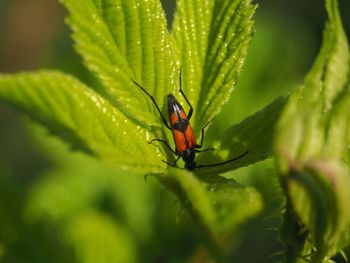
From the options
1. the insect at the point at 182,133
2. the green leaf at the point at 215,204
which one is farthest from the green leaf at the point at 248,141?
the green leaf at the point at 215,204

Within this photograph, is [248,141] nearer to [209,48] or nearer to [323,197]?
[209,48]

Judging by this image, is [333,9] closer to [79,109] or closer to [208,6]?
[208,6]

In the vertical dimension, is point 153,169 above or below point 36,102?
below

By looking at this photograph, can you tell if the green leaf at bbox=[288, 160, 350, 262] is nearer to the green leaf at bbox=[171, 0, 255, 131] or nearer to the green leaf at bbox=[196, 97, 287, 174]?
the green leaf at bbox=[196, 97, 287, 174]

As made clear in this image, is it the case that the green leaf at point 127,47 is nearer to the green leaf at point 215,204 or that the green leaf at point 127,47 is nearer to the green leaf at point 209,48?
the green leaf at point 209,48

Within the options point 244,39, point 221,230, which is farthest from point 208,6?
point 221,230

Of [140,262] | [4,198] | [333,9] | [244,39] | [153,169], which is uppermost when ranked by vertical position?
[333,9]

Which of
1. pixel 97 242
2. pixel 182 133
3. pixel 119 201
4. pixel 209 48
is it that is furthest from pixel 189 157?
Result: pixel 119 201

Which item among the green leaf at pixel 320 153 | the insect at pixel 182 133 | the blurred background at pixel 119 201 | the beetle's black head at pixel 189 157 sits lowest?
the blurred background at pixel 119 201
